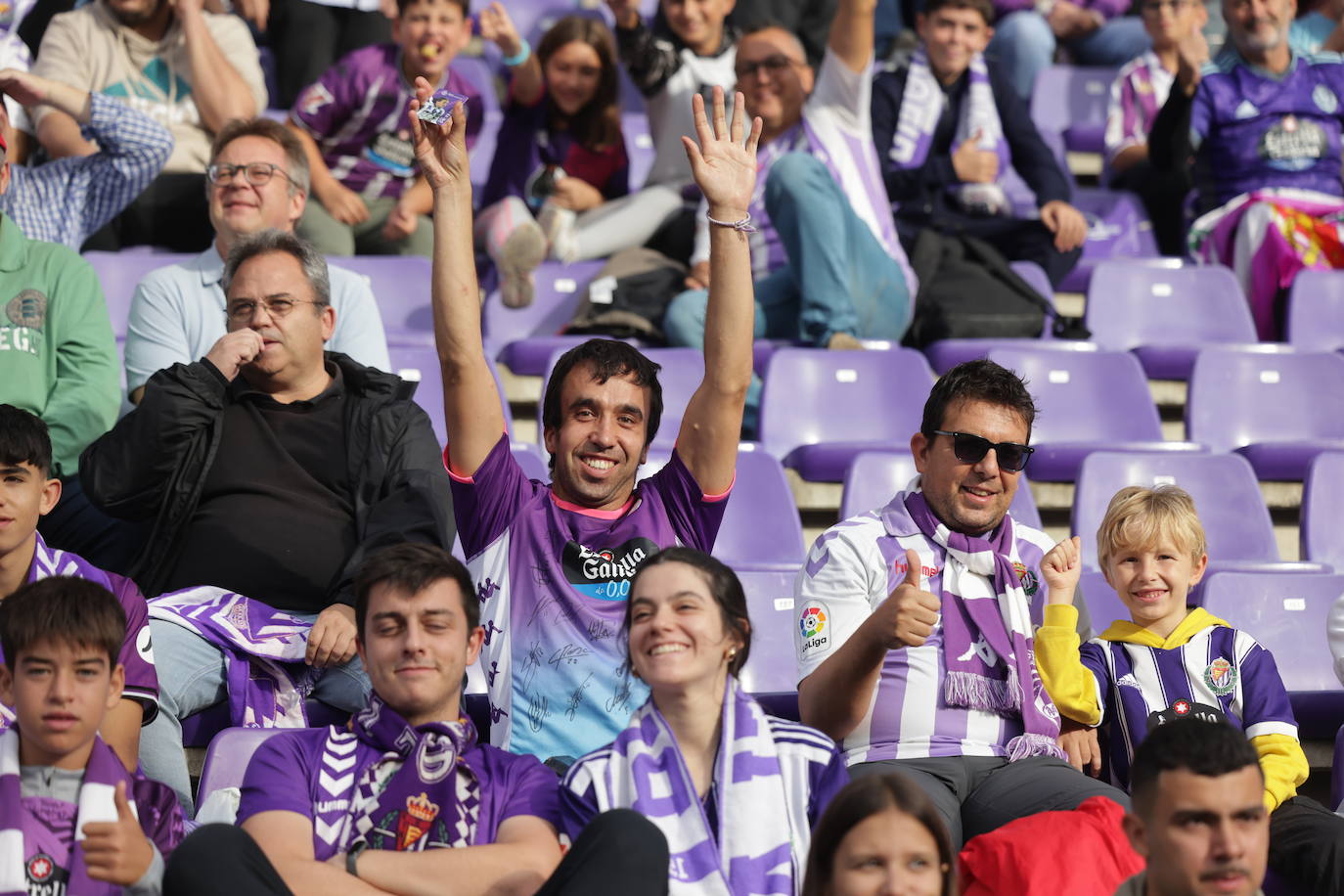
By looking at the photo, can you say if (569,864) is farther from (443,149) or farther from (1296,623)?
(1296,623)

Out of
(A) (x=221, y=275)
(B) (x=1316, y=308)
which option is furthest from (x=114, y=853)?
(B) (x=1316, y=308)

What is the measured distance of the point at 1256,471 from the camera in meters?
4.56

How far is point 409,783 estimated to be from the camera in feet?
8.02

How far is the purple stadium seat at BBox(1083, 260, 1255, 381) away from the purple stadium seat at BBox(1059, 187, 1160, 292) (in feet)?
2.17

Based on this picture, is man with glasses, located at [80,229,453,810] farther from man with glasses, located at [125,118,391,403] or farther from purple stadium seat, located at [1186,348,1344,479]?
purple stadium seat, located at [1186,348,1344,479]

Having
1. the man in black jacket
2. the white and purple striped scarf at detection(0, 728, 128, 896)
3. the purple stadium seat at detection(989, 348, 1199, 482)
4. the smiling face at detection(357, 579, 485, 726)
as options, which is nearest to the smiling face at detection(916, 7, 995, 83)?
the man in black jacket

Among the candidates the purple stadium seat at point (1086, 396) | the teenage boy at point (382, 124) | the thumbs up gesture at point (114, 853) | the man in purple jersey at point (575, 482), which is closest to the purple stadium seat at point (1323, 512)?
the purple stadium seat at point (1086, 396)

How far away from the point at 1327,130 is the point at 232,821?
4665mm

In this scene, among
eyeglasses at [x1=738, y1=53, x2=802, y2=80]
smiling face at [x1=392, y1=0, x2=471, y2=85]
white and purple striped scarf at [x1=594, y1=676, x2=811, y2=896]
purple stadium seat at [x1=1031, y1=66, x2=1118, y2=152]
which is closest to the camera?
white and purple striped scarf at [x1=594, y1=676, x2=811, y2=896]

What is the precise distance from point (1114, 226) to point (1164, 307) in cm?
90

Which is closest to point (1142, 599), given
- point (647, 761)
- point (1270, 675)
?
point (1270, 675)

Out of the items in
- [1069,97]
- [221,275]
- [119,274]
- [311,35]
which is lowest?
[221,275]

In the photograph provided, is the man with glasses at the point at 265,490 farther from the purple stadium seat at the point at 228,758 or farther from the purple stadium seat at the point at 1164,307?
the purple stadium seat at the point at 1164,307

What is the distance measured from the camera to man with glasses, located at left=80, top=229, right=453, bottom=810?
3.02 metres
